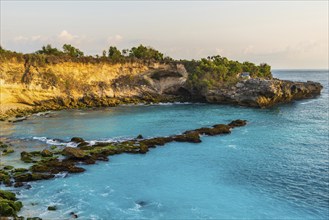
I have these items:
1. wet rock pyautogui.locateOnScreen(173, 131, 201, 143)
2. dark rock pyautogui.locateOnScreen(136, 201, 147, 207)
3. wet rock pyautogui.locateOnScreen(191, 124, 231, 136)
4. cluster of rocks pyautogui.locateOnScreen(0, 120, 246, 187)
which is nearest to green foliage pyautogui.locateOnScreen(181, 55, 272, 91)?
wet rock pyautogui.locateOnScreen(191, 124, 231, 136)

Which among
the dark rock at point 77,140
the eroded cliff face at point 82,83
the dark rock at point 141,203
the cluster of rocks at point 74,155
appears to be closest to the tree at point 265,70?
the eroded cliff face at point 82,83

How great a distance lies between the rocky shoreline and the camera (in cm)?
3131

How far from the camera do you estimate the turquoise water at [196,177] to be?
2664 cm

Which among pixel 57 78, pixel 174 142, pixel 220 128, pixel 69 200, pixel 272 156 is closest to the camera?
pixel 69 200

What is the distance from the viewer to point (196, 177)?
34.2 meters

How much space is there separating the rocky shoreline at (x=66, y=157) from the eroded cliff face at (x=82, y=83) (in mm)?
A: 33494

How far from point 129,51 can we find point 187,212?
3450 inches

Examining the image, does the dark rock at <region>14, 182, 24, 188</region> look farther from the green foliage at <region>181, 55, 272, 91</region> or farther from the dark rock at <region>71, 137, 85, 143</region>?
the green foliage at <region>181, 55, 272, 91</region>

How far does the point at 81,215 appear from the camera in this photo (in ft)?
83.4

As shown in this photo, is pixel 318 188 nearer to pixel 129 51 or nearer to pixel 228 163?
pixel 228 163

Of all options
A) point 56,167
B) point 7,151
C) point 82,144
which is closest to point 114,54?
point 82,144

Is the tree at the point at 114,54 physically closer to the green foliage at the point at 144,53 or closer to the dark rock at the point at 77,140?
the green foliage at the point at 144,53

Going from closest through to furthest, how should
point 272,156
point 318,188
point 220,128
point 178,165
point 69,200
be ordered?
1. point 69,200
2. point 318,188
3. point 178,165
4. point 272,156
5. point 220,128

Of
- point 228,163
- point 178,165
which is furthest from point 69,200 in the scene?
point 228,163
